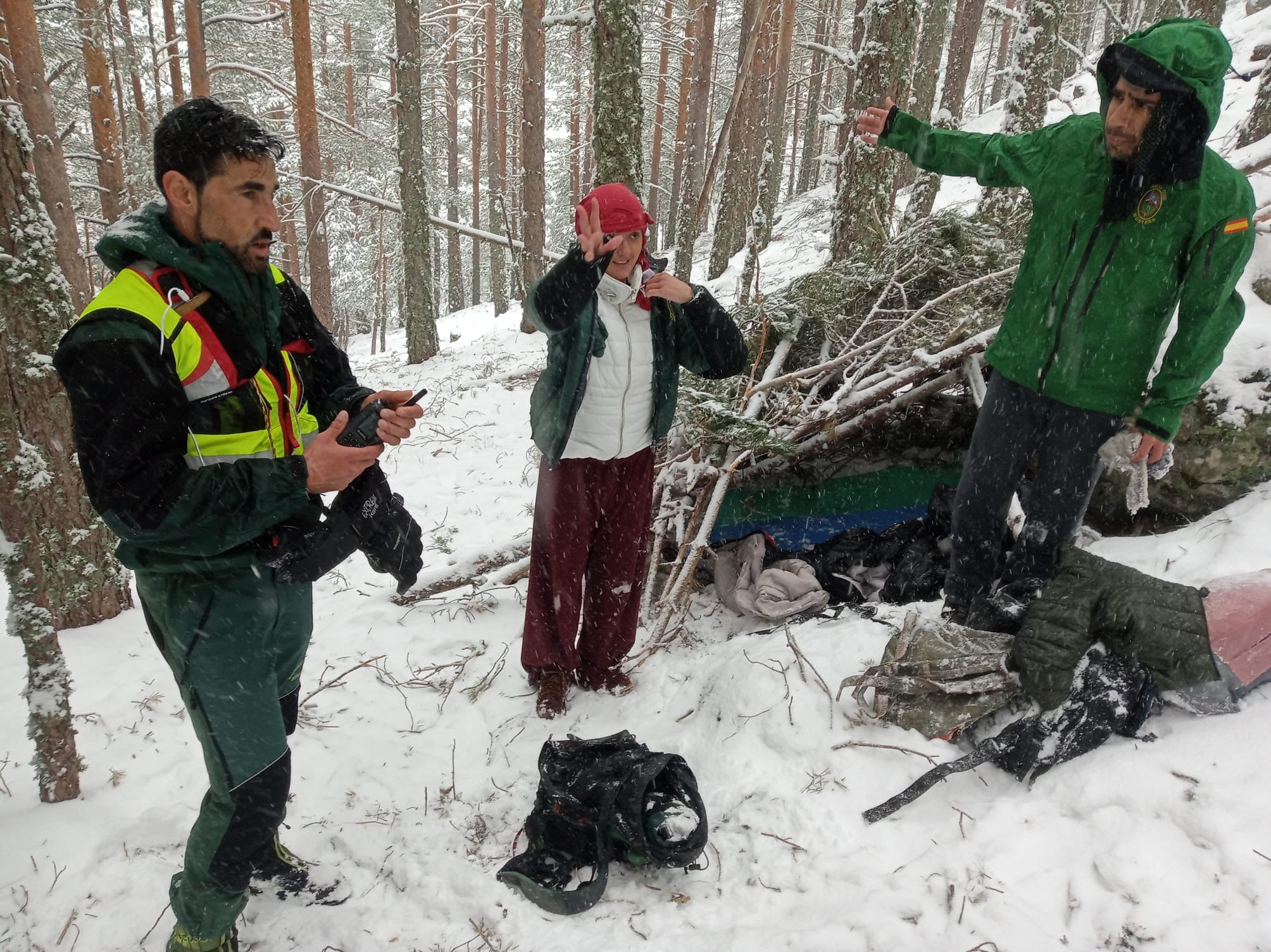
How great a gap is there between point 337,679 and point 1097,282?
4.00 meters

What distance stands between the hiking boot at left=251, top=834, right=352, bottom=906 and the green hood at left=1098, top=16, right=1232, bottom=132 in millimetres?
4138

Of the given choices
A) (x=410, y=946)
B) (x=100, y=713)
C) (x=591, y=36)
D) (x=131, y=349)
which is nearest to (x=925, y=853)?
(x=410, y=946)

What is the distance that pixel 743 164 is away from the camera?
13.9 metres

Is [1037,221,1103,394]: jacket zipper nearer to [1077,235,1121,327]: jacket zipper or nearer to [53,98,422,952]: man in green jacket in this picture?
[1077,235,1121,327]: jacket zipper

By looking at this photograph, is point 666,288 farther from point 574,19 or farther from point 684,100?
point 684,100

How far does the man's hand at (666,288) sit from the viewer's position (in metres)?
2.90

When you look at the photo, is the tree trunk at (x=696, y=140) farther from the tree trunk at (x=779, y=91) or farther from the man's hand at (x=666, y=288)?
the man's hand at (x=666, y=288)

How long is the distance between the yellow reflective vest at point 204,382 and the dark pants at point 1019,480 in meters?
2.84

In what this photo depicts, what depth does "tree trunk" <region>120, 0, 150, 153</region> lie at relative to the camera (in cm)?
1177

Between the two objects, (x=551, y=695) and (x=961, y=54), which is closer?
(x=551, y=695)

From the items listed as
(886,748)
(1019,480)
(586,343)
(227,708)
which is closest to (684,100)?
(586,343)

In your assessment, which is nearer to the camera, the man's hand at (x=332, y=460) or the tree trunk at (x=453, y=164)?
the man's hand at (x=332, y=460)

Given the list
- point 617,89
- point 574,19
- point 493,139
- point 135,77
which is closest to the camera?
point 617,89

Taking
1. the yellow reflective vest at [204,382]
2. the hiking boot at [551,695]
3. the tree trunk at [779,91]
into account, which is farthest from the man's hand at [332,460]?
the tree trunk at [779,91]
